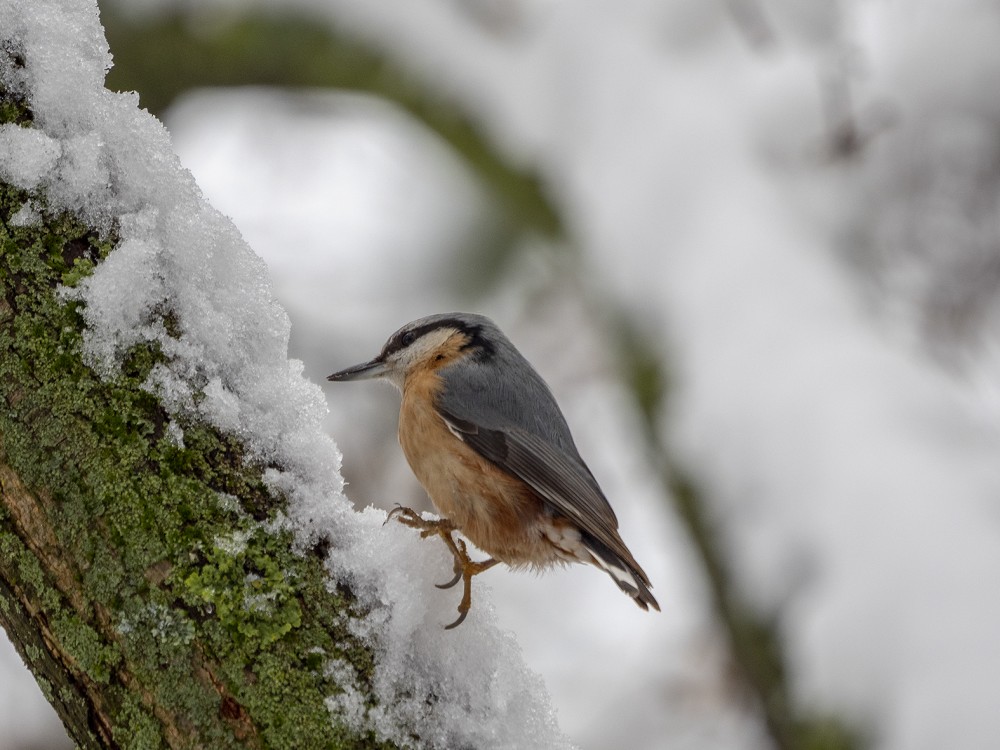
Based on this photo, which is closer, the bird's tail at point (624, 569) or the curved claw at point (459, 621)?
the curved claw at point (459, 621)

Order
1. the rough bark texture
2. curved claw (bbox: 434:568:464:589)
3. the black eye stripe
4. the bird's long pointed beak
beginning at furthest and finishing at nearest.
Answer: the bird's long pointed beak, the black eye stripe, curved claw (bbox: 434:568:464:589), the rough bark texture

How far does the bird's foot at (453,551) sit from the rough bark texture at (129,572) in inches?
10.9

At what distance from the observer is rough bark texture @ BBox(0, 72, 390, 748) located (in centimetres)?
116

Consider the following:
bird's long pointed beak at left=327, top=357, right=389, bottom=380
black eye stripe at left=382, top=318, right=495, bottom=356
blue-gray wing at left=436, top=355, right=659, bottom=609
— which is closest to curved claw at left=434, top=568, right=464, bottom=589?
blue-gray wing at left=436, top=355, right=659, bottom=609

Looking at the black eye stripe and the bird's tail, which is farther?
the black eye stripe

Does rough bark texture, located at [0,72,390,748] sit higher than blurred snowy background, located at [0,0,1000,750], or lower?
lower

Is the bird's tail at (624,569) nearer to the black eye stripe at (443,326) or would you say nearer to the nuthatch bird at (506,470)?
the nuthatch bird at (506,470)

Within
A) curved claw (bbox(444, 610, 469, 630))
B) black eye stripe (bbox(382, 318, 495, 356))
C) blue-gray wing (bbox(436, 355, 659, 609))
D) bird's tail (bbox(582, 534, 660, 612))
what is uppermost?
black eye stripe (bbox(382, 318, 495, 356))

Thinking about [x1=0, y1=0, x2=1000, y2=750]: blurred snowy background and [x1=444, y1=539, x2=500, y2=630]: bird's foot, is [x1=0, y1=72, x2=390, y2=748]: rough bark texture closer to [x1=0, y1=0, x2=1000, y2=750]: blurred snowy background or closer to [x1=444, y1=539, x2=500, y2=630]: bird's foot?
[x1=444, y1=539, x2=500, y2=630]: bird's foot

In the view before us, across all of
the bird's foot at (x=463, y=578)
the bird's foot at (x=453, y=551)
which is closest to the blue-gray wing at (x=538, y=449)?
the bird's foot at (x=453, y=551)

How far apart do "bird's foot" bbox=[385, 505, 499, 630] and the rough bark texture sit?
0.28m

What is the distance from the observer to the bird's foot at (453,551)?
4.87 ft

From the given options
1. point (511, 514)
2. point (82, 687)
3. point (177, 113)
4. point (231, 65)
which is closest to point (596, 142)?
point (231, 65)

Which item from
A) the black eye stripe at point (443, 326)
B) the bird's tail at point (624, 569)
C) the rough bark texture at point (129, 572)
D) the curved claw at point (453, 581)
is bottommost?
the rough bark texture at point (129, 572)
